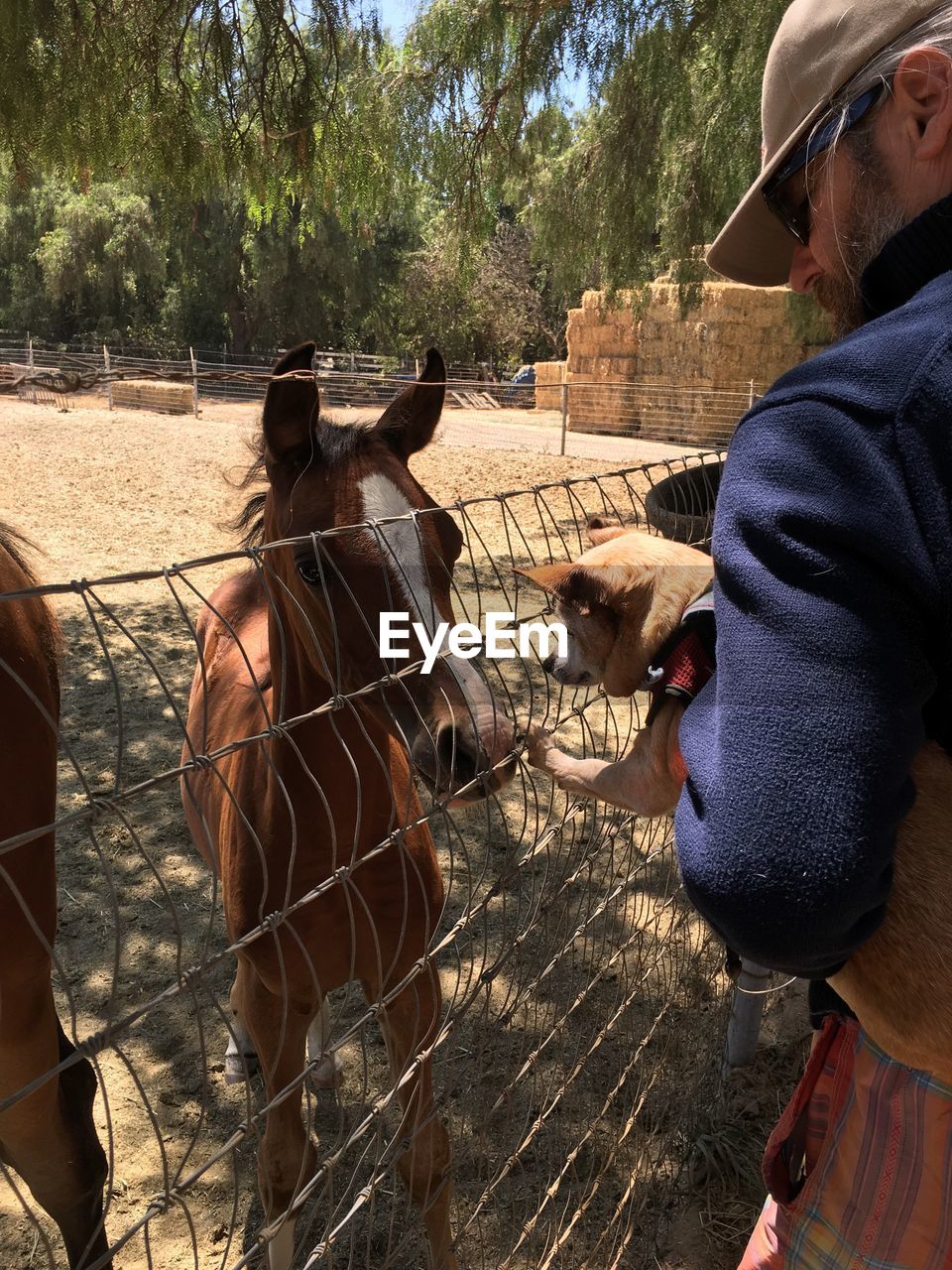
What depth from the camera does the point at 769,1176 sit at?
129cm

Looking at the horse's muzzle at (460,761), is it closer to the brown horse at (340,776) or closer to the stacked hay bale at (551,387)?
the brown horse at (340,776)

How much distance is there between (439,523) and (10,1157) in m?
1.89

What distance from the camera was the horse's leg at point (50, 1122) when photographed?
6.57ft

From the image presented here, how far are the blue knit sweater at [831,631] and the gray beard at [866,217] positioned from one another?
17 centimetres

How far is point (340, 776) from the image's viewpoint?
2.13m

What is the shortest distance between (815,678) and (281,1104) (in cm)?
197

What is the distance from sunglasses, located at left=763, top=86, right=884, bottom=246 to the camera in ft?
3.03

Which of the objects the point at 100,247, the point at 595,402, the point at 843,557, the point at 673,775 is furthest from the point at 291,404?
the point at 100,247

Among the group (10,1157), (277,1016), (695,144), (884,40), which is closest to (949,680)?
(884,40)

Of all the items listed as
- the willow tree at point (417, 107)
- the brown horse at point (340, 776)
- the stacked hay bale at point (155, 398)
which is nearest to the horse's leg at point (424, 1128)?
the brown horse at point (340, 776)

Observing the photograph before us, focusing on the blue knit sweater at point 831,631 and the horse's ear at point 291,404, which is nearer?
the blue knit sweater at point 831,631

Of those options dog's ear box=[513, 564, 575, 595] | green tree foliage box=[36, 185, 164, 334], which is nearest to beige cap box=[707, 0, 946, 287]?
dog's ear box=[513, 564, 575, 595]

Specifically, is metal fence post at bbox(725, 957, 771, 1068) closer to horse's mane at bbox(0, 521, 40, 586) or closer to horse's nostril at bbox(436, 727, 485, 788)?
horse's nostril at bbox(436, 727, 485, 788)

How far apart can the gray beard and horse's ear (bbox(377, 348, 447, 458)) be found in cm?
151
